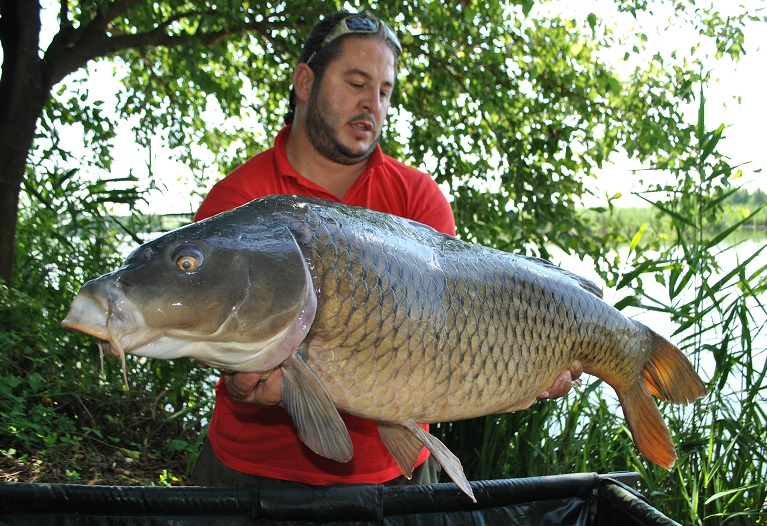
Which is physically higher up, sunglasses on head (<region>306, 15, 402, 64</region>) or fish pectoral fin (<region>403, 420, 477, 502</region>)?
sunglasses on head (<region>306, 15, 402, 64</region>)

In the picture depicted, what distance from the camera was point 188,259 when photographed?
116 centimetres

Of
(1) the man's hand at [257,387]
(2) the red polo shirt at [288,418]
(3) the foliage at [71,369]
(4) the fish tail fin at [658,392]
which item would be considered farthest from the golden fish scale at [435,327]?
(3) the foliage at [71,369]

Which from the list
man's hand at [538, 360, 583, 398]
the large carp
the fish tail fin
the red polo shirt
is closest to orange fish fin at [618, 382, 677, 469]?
the fish tail fin

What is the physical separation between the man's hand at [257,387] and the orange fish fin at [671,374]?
860 mm

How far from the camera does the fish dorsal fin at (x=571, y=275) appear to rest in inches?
61.8

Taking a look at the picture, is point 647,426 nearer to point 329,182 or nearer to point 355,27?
point 329,182

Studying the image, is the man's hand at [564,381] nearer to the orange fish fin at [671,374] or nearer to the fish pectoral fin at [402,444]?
the orange fish fin at [671,374]

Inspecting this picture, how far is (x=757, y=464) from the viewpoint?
8.08 feet

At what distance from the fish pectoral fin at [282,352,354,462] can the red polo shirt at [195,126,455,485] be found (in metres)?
0.44

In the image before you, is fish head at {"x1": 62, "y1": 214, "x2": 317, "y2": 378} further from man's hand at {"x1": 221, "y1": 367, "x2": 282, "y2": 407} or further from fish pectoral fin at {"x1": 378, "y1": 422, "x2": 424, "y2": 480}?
fish pectoral fin at {"x1": 378, "y1": 422, "x2": 424, "y2": 480}

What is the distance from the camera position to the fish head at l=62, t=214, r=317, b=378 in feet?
3.63

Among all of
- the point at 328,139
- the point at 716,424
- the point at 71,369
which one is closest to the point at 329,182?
the point at 328,139

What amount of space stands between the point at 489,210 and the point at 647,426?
2.08 metres

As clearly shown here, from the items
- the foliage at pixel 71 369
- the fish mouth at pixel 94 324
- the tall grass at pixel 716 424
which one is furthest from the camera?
the foliage at pixel 71 369
